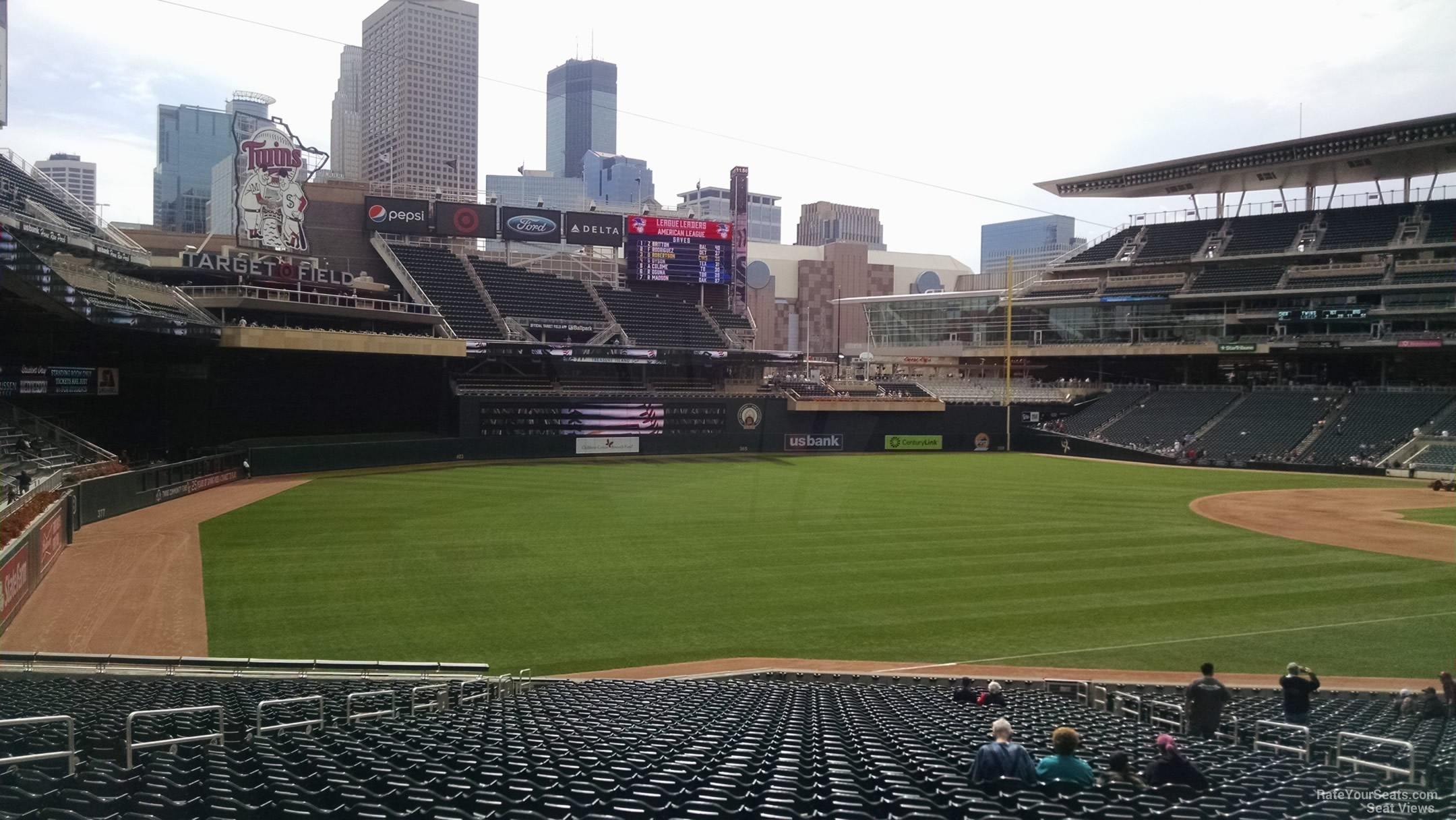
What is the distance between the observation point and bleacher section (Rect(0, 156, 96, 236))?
26.3m

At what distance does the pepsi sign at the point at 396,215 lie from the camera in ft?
151

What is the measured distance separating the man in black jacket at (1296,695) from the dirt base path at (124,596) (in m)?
13.4

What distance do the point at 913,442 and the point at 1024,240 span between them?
120353mm

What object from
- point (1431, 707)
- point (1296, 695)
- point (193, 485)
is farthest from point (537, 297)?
point (1431, 707)

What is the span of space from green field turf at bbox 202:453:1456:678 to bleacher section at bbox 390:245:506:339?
15.3 m

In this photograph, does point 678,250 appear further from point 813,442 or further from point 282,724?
point 282,724

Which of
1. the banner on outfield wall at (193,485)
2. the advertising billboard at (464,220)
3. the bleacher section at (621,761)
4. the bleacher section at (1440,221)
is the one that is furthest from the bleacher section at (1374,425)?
the banner on outfield wall at (193,485)

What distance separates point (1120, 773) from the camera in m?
6.07

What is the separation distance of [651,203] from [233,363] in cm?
2721

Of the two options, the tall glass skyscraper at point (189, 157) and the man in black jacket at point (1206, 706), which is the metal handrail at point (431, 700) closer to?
the man in black jacket at point (1206, 706)

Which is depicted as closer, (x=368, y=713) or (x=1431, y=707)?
(x=368, y=713)

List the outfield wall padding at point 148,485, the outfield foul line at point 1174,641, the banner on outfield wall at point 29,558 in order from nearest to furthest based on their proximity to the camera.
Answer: the outfield foul line at point 1174,641
the banner on outfield wall at point 29,558
the outfield wall padding at point 148,485

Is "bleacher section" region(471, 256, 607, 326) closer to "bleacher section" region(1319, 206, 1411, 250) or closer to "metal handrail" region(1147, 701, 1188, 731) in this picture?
"bleacher section" region(1319, 206, 1411, 250)

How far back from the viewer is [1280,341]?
4950 cm
